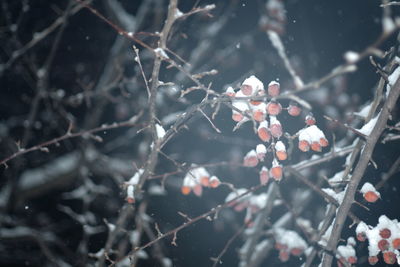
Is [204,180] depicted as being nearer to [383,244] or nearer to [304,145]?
[304,145]

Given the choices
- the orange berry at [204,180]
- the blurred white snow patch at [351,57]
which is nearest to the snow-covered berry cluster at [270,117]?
the orange berry at [204,180]

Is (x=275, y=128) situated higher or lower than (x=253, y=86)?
lower

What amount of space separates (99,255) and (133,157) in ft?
9.93

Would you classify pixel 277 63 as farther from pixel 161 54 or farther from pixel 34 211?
pixel 34 211

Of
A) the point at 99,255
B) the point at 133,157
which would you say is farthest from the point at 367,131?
the point at 133,157

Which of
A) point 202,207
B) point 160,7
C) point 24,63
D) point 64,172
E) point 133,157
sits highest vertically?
point 160,7

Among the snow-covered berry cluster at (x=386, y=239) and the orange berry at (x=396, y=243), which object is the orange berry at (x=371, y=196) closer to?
the snow-covered berry cluster at (x=386, y=239)

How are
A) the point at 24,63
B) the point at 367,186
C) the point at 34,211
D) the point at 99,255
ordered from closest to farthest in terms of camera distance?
the point at 367,186
the point at 99,255
the point at 24,63
the point at 34,211

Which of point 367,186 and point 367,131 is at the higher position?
point 367,131

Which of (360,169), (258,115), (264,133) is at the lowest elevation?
(360,169)

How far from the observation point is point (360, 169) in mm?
2068

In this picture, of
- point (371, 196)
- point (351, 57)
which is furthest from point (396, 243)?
point (351, 57)

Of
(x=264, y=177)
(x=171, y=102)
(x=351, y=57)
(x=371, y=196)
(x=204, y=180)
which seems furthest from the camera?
(x=171, y=102)

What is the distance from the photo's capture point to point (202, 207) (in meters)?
5.38
